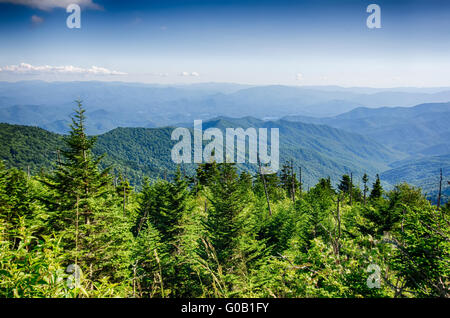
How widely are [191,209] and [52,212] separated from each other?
9030 mm

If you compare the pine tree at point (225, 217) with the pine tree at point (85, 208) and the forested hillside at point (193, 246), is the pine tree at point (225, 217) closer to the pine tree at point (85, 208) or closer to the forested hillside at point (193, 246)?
the forested hillside at point (193, 246)

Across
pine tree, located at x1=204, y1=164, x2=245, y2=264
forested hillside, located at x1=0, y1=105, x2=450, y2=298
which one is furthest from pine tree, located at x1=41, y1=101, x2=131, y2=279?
pine tree, located at x1=204, y1=164, x2=245, y2=264

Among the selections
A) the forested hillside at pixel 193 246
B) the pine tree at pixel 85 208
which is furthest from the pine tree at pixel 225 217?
the pine tree at pixel 85 208

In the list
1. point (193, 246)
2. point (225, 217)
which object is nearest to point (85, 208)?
point (193, 246)

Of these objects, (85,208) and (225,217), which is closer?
(85,208)

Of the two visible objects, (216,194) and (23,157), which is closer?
(216,194)

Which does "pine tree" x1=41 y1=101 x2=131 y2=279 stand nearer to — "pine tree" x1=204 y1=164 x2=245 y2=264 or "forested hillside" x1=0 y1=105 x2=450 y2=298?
"forested hillside" x1=0 y1=105 x2=450 y2=298

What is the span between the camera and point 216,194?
37.2ft

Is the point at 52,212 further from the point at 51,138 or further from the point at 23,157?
the point at 51,138

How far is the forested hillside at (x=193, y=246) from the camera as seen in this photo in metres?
2.33

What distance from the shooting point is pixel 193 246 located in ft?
40.7

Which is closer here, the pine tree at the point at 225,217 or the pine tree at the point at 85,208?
the pine tree at the point at 85,208

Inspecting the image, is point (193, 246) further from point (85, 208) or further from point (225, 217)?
point (85, 208)
